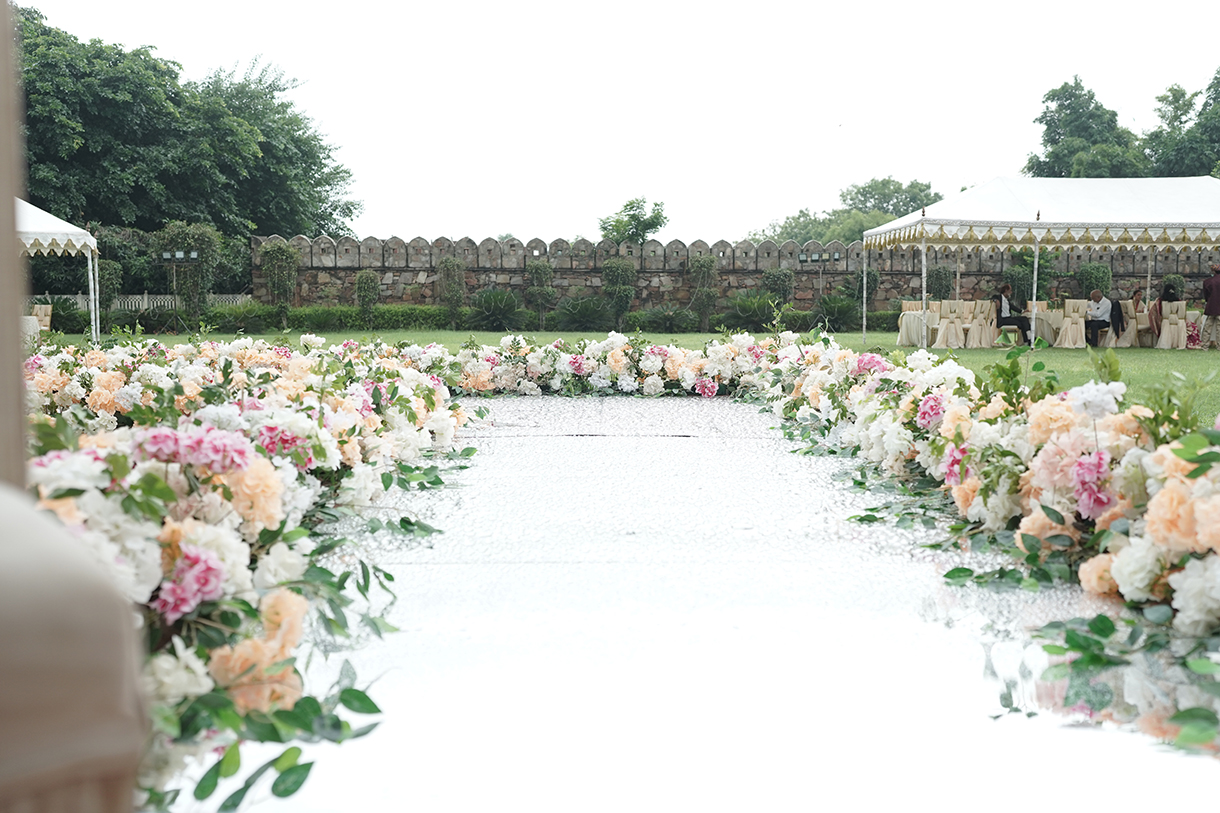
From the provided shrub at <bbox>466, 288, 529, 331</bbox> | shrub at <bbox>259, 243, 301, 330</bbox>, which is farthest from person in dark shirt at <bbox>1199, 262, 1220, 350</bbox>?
shrub at <bbox>259, 243, 301, 330</bbox>

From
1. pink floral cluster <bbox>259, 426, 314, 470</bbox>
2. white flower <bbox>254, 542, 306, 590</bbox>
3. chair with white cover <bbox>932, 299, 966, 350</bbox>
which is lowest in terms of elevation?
white flower <bbox>254, 542, 306, 590</bbox>

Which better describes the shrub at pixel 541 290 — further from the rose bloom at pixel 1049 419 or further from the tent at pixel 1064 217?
the rose bloom at pixel 1049 419

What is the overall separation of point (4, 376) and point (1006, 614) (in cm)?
204

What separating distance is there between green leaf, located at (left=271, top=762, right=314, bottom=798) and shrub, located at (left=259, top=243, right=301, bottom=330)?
18119 millimetres

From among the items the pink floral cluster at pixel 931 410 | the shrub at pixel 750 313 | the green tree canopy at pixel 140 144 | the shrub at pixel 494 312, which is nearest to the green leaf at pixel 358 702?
the pink floral cluster at pixel 931 410

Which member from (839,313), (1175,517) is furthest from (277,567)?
(839,313)

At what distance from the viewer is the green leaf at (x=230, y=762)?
1394mm

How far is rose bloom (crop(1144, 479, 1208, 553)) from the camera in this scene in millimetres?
1944

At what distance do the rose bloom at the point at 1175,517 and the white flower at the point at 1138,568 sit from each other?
95 millimetres

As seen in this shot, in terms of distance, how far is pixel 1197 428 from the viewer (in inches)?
91.3

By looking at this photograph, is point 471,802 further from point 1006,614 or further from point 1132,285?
point 1132,285

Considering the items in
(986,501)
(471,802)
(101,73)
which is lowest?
(471,802)

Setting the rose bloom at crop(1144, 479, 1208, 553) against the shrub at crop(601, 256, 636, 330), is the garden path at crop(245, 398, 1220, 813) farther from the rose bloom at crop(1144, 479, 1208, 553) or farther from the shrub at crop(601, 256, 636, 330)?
the shrub at crop(601, 256, 636, 330)

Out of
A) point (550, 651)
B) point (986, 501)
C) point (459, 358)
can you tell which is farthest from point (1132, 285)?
point (550, 651)
